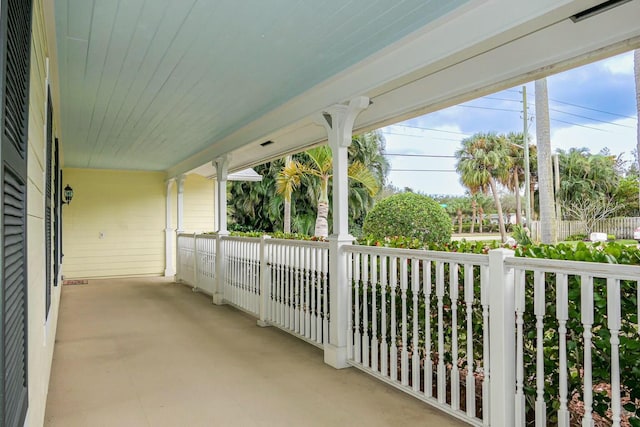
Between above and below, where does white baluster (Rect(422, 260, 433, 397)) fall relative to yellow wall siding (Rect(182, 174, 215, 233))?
below

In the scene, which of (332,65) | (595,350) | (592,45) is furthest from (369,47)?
(595,350)

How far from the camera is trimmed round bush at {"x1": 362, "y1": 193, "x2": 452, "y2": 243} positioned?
26.1 ft

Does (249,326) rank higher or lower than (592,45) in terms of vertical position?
lower

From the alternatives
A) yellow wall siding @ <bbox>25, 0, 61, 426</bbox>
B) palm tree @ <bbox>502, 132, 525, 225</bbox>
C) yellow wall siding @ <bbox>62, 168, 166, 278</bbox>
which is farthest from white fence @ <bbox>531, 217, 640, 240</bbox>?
yellow wall siding @ <bbox>25, 0, 61, 426</bbox>

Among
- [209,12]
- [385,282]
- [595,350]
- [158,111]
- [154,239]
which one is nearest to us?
[595,350]

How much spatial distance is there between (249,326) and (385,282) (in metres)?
2.60

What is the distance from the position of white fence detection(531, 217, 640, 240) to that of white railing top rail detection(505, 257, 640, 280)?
17.7 metres

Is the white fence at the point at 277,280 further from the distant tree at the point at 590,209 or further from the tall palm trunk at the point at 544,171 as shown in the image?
the distant tree at the point at 590,209

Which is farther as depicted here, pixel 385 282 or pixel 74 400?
pixel 385 282

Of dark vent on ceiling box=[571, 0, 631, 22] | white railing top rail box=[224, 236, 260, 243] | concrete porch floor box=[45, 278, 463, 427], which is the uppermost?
dark vent on ceiling box=[571, 0, 631, 22]

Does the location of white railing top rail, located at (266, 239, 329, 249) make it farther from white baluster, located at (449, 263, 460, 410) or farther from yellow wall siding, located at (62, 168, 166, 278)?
yellow wall siding, located at (62, 168, 166, 278)

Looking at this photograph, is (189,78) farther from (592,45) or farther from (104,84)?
(592,45)

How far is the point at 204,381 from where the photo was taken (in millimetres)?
3646

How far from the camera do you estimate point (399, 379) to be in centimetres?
363
